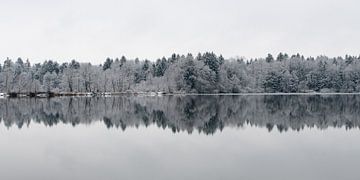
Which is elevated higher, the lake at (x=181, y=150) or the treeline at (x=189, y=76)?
the treeline at (x=189, y=76)

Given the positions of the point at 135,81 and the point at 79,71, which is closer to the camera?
the point at 79,71

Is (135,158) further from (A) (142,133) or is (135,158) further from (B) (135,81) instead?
(B) (135,81)

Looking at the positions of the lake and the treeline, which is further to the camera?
the treeline

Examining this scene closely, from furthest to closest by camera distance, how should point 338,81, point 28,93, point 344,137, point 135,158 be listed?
point 338,81 → point 28,93 → point 344,137 → point 135,158

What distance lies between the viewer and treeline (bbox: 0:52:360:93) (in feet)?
416

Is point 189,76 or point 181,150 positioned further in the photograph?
point 189,76

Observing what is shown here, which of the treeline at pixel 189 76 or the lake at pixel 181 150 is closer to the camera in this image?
the lake at pixel 181 150

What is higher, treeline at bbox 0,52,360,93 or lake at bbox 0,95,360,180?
treeline at bbox 0,52,360,93

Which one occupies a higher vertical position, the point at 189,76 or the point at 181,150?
the point at 189,76

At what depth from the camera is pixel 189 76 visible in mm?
125562

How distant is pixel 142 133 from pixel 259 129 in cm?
836

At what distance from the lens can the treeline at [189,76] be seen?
127 m

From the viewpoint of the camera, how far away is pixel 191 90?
128m

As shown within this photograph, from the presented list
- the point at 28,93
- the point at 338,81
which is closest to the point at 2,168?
the point at 28,93
